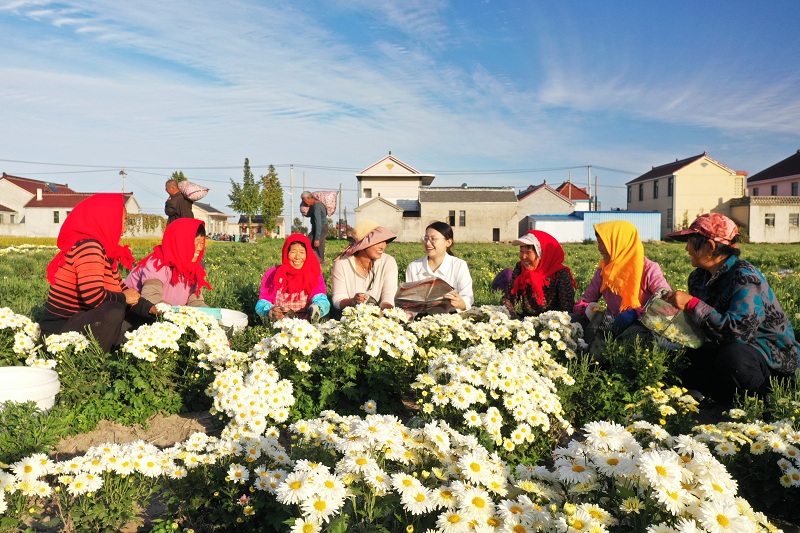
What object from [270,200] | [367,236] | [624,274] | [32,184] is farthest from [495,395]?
[32,184]

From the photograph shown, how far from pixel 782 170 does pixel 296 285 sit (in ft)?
207

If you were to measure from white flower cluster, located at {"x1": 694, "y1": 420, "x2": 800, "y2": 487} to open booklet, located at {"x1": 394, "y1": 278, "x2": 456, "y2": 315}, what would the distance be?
2.96 metres

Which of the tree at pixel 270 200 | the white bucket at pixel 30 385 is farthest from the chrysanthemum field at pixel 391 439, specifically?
the tree at pixel 270 200

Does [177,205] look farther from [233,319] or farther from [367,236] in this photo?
[367,236]

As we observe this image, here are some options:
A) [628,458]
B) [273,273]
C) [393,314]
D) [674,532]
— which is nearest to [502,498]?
[628,458]

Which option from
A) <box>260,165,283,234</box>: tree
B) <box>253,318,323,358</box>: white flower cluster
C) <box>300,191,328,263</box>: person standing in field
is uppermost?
<box>260,165,283,234</box>: tree

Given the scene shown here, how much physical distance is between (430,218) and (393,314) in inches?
1777

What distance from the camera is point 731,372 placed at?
394 cm

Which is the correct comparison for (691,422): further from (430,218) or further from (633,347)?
(430,218)

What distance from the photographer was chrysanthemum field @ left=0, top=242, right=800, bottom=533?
5.99 feet

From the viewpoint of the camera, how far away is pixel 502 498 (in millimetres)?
1970

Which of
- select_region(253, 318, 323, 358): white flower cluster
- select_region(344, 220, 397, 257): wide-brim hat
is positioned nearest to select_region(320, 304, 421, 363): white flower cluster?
select_region(253, 318, 323, 358): white flower cluster

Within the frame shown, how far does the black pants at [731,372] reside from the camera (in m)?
3.91

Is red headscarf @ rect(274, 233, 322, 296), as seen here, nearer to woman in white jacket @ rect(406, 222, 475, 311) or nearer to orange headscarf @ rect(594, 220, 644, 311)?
woman in white jacket @ rect(406, 222, 475, 311)
